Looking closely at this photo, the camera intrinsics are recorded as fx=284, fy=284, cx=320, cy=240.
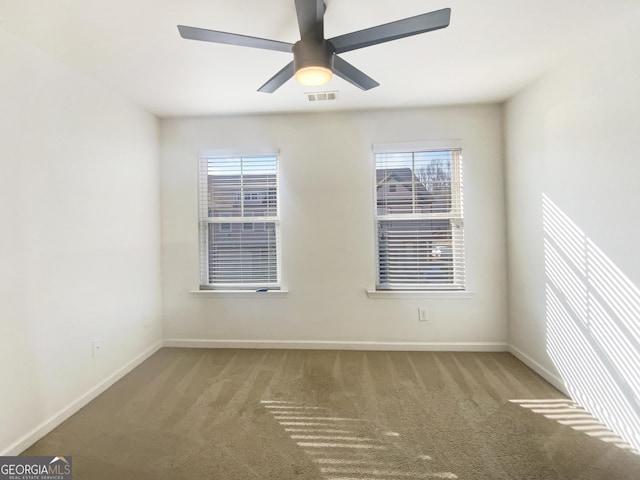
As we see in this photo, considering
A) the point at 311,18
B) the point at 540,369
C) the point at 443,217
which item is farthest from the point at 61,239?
the point at 540,369

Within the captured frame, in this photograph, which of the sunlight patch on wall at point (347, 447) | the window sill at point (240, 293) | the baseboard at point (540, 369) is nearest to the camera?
the sunlight patch on wall at point (347, 447)

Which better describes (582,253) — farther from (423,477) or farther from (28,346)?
(28,346)

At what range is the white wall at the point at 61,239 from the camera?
1667 mm

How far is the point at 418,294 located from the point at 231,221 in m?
2.13

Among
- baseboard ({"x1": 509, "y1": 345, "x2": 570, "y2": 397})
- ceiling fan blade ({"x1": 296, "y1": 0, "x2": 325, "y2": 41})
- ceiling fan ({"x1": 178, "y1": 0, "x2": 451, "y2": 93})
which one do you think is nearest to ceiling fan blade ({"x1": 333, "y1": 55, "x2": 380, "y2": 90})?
ceiling fan ({"x1": 178, "y1": 0, "x2": 451, "y2": 93})

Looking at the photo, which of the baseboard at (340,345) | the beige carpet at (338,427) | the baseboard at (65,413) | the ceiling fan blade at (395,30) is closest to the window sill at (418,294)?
the baseboard at (340,345)

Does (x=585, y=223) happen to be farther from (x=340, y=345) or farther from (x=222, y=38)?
(x=222, y=38)

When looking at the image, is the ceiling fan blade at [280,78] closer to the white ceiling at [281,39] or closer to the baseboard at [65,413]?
the white ceiling at [281,39]

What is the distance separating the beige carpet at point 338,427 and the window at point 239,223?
3.09 ft

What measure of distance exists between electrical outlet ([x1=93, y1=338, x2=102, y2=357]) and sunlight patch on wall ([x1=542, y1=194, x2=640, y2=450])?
3.60 meters

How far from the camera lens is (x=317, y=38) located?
1404 millimetres

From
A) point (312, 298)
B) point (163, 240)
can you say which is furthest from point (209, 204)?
point (312, 298)

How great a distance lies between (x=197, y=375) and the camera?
2.49m

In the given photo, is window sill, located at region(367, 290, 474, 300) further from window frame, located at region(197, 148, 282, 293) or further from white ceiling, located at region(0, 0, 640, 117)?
white ceiling, located at region(0, 0, 640, 117)
